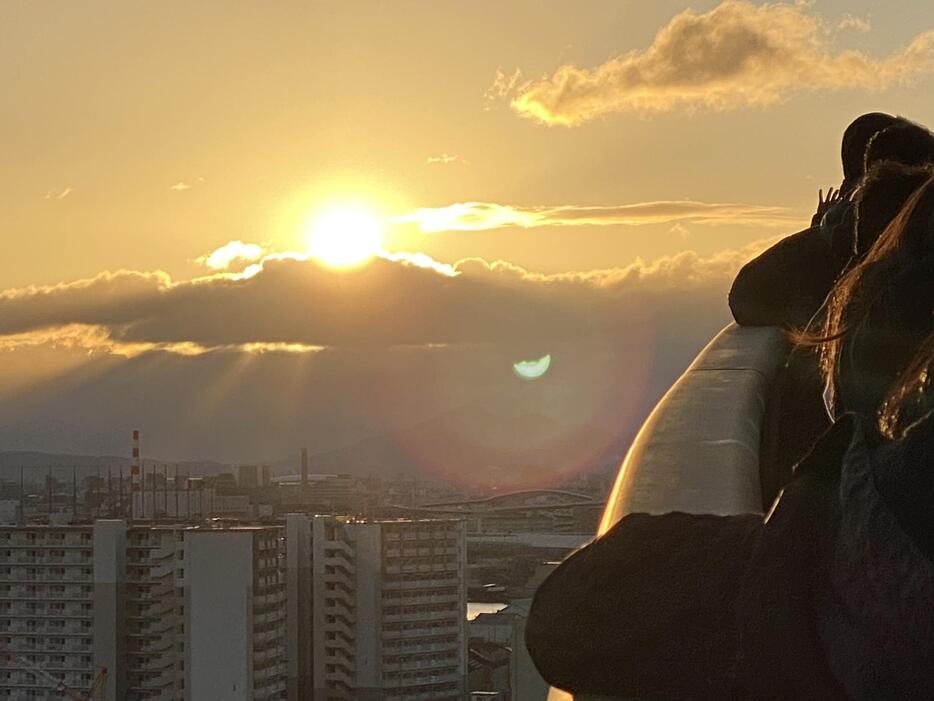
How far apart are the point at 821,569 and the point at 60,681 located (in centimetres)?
2539

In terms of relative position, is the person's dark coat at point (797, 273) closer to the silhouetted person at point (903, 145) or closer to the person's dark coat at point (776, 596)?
the silhouetted person at point (903, 145)

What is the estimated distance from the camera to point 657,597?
2.10 feet

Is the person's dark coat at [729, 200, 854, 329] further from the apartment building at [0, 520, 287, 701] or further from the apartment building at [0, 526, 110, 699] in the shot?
the apartment building at [0, 526, 110, 699]

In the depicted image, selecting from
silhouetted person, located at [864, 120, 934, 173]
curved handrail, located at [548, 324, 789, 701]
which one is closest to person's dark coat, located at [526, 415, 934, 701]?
curved handrail, located at [548, 324, 789, 701]

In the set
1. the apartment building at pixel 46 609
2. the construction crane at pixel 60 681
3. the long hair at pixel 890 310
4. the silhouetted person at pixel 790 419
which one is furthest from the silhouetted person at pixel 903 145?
the apartment building at pixel 46 609

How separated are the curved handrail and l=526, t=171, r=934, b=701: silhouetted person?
179mm

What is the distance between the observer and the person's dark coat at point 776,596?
1.77 ft

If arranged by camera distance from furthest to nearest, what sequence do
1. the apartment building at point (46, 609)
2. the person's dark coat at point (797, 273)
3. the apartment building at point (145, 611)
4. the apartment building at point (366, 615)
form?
the apartment building at point (46, 609) → the apartment building at point (366, 615) → the apartment building at point (145, 611) → the person's dark coat at point (797, 273)

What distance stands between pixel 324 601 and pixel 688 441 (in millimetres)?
23554

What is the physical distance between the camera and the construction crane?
2345 centimetres

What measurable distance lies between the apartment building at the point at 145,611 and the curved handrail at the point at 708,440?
20594 millimetres

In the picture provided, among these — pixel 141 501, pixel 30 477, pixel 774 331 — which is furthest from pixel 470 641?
pixel 30 477

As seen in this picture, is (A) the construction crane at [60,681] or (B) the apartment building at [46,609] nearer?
(A) the construction crane at [60,681]

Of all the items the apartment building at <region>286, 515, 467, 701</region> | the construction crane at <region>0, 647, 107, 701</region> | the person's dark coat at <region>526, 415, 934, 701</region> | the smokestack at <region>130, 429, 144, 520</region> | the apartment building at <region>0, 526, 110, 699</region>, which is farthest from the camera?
the smokestack at <region>130, 429, 144, 520</region>
